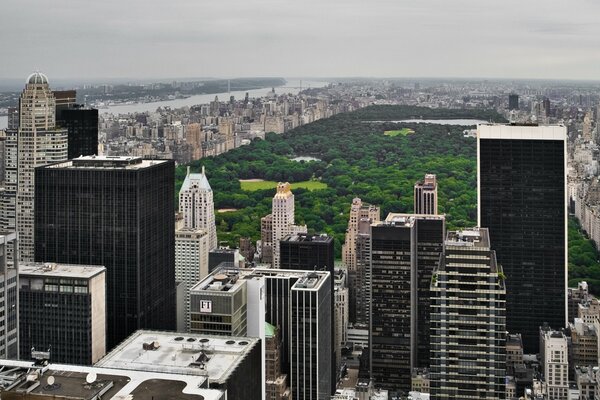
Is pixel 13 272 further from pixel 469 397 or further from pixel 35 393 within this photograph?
pixel 469 397

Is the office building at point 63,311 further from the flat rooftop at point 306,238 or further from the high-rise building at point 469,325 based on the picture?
the flat rooftop at point 306,238

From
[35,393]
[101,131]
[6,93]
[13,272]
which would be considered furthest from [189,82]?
[35,393]

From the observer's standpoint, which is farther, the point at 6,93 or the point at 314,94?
the point at 314,94

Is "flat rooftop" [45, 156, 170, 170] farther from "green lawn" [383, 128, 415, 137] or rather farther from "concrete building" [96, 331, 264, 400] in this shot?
"green lawn" [383, 128, 415, 137]

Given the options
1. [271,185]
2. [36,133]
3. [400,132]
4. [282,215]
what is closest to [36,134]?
[36,133]

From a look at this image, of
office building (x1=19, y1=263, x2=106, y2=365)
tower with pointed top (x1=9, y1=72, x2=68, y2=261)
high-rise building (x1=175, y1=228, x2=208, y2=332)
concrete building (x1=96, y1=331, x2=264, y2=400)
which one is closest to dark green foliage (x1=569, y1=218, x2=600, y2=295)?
high-rise building (x1=175, y1=228, x2=208, y2=332)

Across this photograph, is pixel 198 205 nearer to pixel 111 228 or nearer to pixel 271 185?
pixel 271 185

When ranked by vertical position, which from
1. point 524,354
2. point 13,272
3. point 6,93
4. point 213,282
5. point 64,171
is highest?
point 6,93
